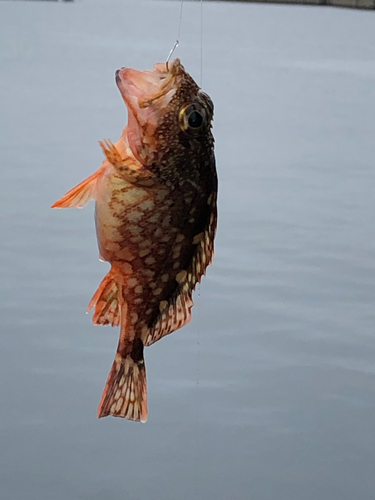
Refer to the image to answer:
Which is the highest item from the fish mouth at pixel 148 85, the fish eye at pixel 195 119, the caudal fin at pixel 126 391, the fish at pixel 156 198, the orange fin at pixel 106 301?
the fish mouth at pixel 148 85

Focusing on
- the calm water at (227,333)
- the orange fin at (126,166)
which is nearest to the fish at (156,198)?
the orange fin at (126,166)

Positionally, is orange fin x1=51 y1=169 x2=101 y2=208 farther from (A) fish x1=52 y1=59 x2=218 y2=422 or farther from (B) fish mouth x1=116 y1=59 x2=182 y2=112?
(B) fish mouth x1=116 y1=59 x2=182 y2=112

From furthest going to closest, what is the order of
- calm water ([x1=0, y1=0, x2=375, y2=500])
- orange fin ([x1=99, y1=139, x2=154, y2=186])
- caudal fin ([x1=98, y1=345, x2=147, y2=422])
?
1. calm water ([x1=0, y1=0, x2=375, y2=500])
2. caudal fin ([x1=98, y1=345, x2=147, y2=422])
3. orange fin ([x1=99, y1=139, x2=154, y2=186])

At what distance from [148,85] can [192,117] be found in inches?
4.4

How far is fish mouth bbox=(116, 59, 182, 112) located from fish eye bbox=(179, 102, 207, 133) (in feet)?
0.15

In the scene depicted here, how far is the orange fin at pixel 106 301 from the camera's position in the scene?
2.11 meters

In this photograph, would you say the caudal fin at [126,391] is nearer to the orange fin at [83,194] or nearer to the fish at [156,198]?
the fish at [156,198]

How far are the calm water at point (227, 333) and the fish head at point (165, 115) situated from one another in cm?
139

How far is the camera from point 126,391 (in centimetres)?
212

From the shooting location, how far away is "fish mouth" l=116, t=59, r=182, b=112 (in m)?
1.96

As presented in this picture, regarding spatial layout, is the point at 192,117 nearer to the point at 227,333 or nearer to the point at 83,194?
the point at 83,194

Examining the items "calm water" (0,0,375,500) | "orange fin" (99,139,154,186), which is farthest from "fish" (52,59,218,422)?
"calm water" (0,0,375,500)

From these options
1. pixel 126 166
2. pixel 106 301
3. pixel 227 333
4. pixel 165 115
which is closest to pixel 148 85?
pixel 165 115

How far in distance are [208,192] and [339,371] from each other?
393 cm
